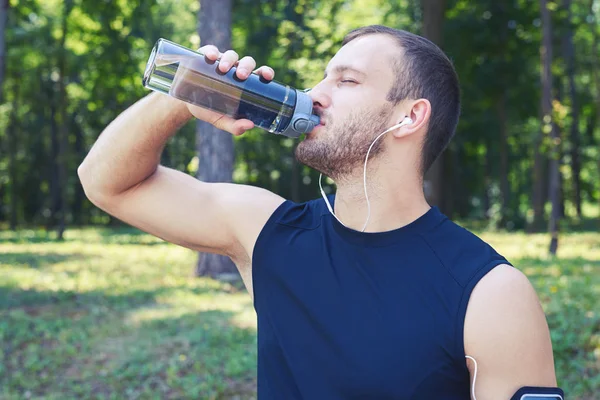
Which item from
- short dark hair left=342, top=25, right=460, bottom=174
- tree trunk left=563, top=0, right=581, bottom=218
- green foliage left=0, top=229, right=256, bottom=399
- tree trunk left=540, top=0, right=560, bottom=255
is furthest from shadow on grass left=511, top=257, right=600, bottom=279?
short dark hair left=342, top=25, right=460, bottom=174

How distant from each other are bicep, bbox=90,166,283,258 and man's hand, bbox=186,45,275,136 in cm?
30

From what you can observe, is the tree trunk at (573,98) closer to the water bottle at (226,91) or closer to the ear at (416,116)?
the ear at (416,116)

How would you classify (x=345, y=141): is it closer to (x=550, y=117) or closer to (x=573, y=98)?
(x=550, y=117)

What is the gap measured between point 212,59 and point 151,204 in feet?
2.08

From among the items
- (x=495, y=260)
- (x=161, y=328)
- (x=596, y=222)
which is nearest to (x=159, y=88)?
(x=495, y=260)

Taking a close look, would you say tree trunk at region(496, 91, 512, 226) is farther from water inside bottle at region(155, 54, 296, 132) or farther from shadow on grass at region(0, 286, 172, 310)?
water inside bottle at region(155, 54, 296, 132)

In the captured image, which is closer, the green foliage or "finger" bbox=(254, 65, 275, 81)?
"finger" bbox=(254, 65, 275, 81)

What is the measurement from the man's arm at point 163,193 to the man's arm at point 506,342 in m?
0.88

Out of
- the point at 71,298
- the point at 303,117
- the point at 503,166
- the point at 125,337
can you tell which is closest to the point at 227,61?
the point at 303,117

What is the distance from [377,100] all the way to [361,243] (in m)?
0.48

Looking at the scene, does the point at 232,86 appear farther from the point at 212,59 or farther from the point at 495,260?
the point at 495,260

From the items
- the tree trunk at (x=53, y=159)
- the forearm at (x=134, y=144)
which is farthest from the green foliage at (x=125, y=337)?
the tree trunk at (x=53, y=159)

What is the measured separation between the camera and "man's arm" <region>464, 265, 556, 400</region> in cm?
181

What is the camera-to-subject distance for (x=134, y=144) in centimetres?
245
